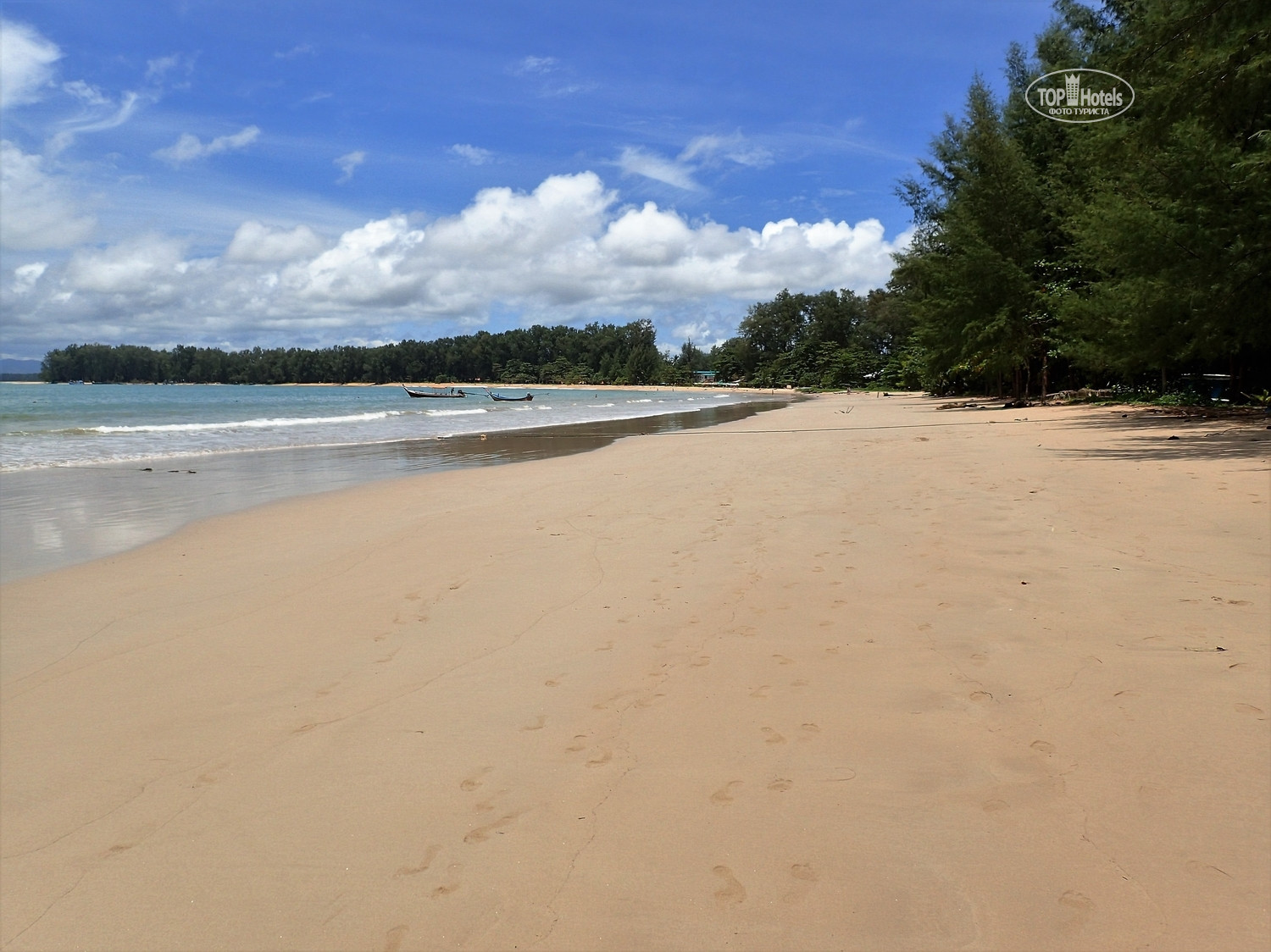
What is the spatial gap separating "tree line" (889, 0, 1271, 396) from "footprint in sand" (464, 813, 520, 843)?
543 inches

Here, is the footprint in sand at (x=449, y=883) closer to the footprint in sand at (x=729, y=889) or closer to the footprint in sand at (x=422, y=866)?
the footprint in sand at (x=422, y=866)

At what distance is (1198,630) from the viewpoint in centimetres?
374

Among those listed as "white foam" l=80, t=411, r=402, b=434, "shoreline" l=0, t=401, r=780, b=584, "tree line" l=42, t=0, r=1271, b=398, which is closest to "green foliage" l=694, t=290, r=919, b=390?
"tree line" l=42, t=0, r=1271, b=398

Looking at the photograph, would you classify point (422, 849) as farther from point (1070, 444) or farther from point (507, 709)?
point (1070, 444)

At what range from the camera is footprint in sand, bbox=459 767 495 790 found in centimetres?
274

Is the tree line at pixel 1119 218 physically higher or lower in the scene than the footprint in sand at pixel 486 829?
higher

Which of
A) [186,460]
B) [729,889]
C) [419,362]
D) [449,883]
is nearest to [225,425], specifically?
[186,460]

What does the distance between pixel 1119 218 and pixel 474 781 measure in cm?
1684

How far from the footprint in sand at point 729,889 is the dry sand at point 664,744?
0.04ft

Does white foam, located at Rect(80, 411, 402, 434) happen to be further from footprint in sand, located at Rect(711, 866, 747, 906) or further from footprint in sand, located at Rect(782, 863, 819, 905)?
footprint in sand, located at Rect(782, 863, 819, 905)

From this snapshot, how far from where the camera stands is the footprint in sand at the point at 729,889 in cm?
211

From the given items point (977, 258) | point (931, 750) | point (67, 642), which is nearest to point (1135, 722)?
point (931, 750)

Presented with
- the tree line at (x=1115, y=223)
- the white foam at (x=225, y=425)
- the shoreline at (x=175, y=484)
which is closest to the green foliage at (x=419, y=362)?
the tree line at (x=1115, y=223)

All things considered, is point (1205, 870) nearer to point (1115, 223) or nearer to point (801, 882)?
point (801, 882)
